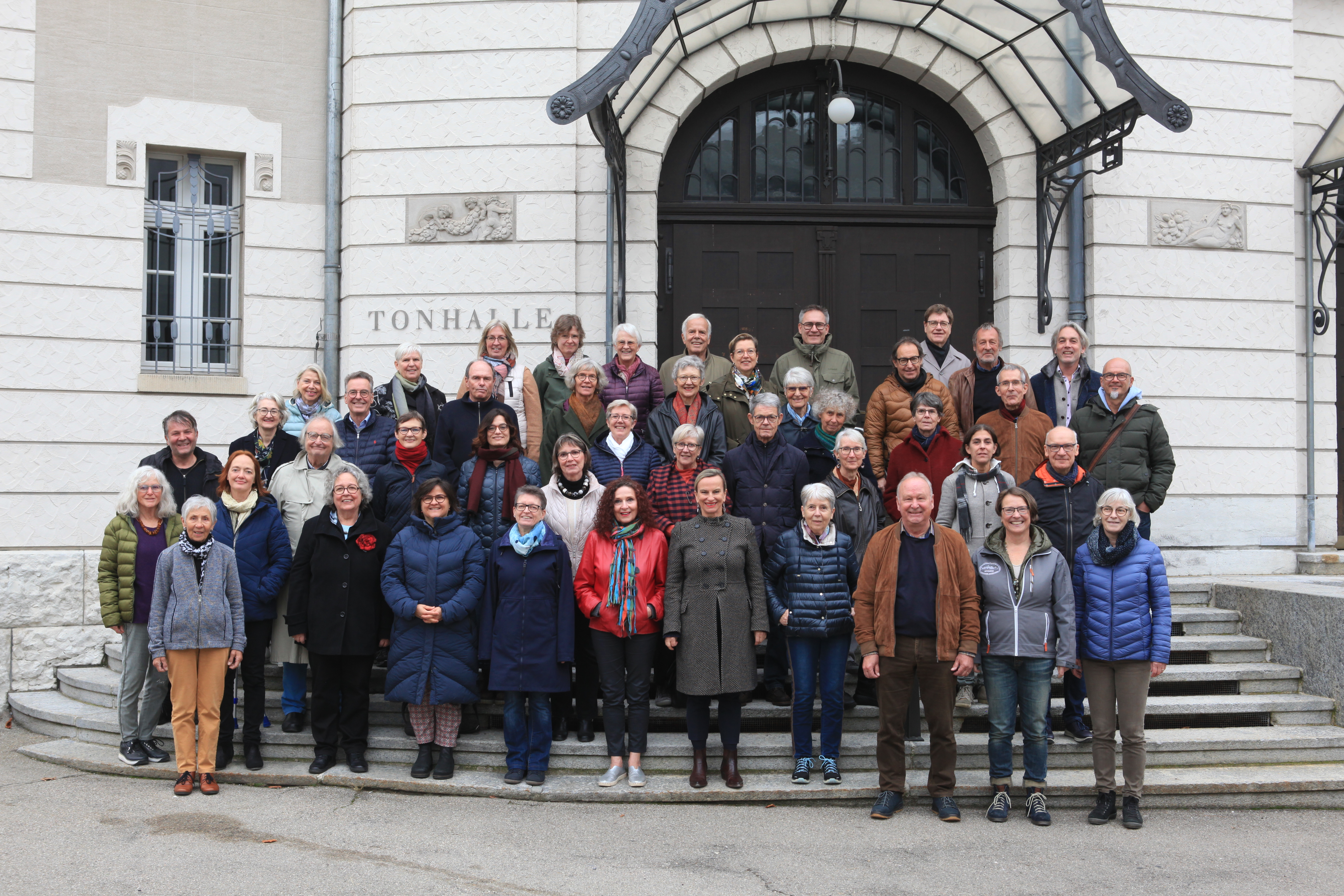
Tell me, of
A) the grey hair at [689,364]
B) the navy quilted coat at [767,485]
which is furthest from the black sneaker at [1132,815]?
the grey hair at [689,364]

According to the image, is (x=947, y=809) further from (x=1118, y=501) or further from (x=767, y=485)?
(x=767, y=485)

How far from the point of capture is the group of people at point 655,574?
599cm

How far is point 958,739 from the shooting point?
22.1 feet

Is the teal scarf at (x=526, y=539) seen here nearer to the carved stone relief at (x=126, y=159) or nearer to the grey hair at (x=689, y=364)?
the grey hair at (x=689, y=364)

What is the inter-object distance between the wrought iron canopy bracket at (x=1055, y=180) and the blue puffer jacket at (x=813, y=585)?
14.1ft

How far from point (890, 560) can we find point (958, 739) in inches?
59.4

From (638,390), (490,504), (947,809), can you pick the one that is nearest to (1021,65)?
(638,390)

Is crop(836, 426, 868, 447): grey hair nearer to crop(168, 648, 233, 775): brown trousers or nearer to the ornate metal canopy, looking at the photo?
the ornate metal canopy

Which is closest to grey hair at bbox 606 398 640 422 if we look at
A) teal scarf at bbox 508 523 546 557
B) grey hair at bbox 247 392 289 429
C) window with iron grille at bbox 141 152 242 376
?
teal scarf at bbox 508 523 546 557

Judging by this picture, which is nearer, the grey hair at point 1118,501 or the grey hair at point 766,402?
the grey hair at point 1118,501

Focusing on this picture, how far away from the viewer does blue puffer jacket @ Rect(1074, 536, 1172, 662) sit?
232 inches

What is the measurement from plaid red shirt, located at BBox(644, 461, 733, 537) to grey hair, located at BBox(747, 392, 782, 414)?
19.1 inches

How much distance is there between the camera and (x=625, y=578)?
6316 mm

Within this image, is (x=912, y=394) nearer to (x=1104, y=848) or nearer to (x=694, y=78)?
(x=1104, y=848)
